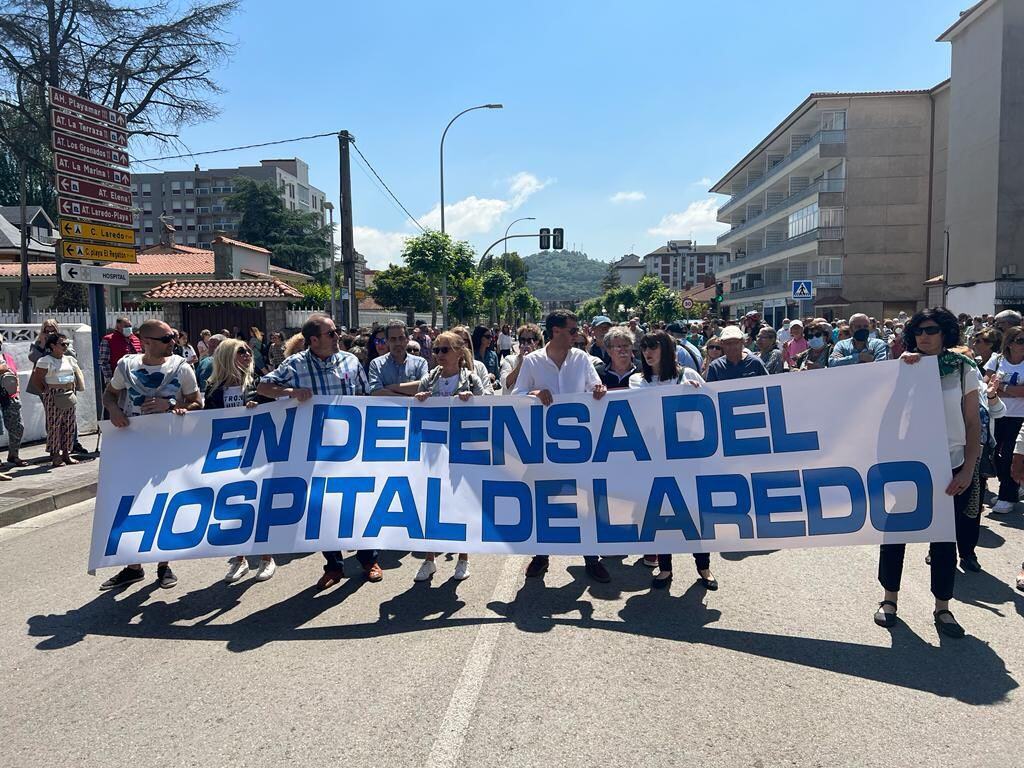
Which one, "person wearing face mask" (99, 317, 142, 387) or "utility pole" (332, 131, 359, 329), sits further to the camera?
"utility pole" (332, 131, 359, 329)

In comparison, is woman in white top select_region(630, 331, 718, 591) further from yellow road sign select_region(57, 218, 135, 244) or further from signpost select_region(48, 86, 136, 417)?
yellow road sign select_region(57, 218, 135, 244)

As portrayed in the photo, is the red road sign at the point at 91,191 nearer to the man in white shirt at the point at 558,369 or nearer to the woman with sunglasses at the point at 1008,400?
the man in white shirt at the point at 558,369

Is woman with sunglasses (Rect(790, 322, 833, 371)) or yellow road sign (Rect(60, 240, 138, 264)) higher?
yellow road sign (Rect(60, 240, 138, 264))

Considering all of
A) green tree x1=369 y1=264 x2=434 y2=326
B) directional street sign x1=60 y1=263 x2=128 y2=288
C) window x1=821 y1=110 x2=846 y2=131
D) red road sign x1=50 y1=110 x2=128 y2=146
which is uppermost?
window x1=821 y1=110 x2=846 y2=131

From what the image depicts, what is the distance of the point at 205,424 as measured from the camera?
5.25 m

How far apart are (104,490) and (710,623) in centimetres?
408

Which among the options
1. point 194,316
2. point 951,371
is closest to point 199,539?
point 951,371

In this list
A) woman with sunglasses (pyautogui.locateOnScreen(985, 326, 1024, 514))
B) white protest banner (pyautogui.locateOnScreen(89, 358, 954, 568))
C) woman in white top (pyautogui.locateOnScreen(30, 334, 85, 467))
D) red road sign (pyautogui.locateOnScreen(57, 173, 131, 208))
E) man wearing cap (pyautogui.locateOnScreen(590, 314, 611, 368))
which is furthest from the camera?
red road sign (pyautogui.locateOnScreen(57, 173, 131, 208))

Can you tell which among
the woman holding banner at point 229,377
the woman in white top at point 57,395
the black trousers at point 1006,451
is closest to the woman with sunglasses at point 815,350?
the black trousers at point 1006,451

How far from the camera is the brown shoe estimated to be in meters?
5.14

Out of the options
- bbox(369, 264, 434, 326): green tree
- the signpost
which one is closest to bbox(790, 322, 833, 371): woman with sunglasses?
the signpost

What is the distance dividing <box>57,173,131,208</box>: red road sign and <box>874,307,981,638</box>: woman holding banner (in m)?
Result: 12.1

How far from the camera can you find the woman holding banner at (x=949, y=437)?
4.27 metres

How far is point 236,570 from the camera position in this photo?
17.9 feet
